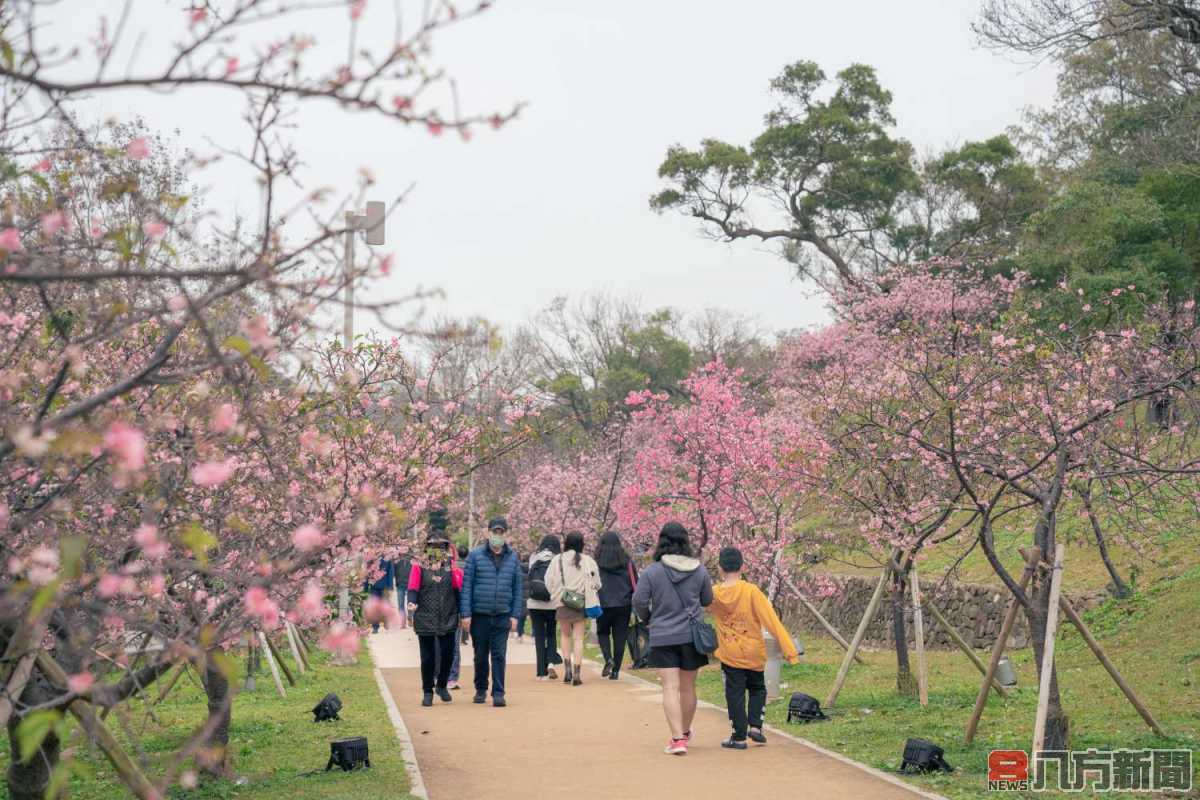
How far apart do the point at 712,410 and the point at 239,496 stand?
12.2 m

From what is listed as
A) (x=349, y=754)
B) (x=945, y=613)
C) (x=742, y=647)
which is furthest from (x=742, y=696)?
(x=945, y=613)

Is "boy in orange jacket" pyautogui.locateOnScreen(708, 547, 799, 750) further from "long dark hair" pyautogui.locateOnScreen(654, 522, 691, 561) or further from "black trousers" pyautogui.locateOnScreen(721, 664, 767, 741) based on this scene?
"long dark hair" pyautogui.locateOnScreen(654, 522, 691, 561)

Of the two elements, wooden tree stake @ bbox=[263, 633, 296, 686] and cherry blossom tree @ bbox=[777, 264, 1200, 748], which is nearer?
cherry blossom tree @ bbox=[777, 264, 1200, 748]

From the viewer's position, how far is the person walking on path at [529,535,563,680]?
15180 millimetres

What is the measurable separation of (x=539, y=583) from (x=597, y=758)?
19.4 feet

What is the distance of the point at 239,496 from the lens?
7742 mm

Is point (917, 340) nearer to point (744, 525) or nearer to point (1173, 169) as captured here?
point (744, 525)

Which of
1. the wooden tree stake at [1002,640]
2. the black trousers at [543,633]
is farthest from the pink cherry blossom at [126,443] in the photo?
the black trousers at [543,633]

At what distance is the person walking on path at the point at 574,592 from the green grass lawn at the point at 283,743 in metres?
2.33

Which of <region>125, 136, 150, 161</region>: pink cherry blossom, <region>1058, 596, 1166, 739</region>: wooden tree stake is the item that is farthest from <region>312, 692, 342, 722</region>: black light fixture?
<region>125, 136, 150, 161</region>: pink cherry blossom

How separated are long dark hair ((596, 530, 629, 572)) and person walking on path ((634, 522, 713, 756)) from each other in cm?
478

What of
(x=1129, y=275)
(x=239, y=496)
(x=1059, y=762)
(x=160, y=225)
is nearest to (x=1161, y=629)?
(x=1059, y=762)

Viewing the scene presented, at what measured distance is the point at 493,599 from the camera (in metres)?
12.6

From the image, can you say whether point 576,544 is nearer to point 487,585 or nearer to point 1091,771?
point 487,585
